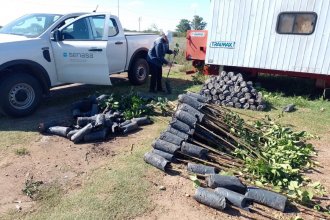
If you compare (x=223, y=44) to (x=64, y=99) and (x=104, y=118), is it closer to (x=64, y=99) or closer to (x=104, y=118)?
(x=64, y=99)

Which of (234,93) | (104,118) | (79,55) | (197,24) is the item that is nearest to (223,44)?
(234,93)

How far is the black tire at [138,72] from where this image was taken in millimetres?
8992

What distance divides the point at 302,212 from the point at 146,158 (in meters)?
2.19

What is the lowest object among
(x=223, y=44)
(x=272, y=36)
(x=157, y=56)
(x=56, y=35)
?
(x=157, y=56)

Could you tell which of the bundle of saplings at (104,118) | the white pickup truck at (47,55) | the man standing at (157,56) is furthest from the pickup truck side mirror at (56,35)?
the man standing at (157,56)

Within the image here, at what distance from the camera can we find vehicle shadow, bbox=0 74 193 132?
5.99 metres

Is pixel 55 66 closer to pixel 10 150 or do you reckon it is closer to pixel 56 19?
pixel 56 19

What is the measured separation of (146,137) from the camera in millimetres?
5527

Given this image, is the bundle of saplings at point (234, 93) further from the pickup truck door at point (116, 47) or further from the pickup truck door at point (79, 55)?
the pickup truck door at point (79, 55)

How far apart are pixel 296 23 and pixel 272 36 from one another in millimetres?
678

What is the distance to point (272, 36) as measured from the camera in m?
8.40

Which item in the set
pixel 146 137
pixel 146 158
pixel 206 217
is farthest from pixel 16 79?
pixel 206 217

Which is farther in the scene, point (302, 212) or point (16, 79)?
point (16, 79)

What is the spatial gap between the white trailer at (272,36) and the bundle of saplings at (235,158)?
326cm
